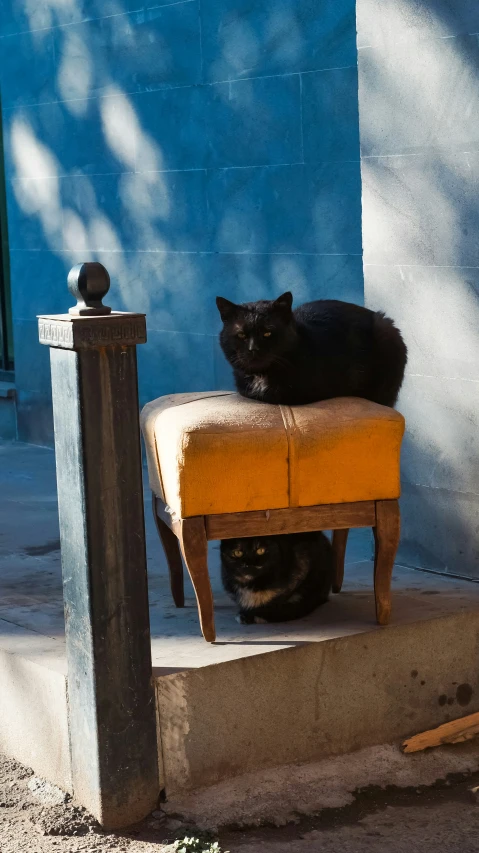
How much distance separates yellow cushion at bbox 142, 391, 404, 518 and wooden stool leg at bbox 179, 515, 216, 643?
0.11 feet

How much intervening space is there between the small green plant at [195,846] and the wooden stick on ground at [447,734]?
790mm

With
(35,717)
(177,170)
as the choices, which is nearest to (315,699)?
(35,717)

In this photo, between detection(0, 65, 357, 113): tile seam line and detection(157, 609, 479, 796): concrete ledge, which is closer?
detection(157, 609, 479, 796): concrete ledge

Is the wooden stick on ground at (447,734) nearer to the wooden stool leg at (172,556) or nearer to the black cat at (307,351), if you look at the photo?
the wooden stool leg at (172,556)

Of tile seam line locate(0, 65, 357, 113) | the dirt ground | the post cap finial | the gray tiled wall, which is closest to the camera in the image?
the post cap finial

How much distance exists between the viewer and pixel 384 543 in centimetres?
350

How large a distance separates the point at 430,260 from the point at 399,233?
167 mm

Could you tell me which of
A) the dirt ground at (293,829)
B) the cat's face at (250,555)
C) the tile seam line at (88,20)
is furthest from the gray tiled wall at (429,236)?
the tile seam line at (88,20)

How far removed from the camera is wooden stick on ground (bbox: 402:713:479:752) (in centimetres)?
360

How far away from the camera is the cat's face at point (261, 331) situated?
348 cm

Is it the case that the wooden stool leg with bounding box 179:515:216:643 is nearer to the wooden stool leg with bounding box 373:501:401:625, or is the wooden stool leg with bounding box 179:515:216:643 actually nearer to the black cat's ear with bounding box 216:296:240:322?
the wooden stool leg with bounding box 373:501:401:625

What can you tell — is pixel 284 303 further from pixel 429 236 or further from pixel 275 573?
pixel 429 236

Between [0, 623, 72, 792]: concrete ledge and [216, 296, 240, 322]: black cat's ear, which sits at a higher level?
[216, 296, 240, 322]: black cat's ear

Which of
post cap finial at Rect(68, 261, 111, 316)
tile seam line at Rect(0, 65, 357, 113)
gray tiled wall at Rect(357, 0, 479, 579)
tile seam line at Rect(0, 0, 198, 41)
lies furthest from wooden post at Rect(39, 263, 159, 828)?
tile seam line at Rect(0, 0, 198, 41)
